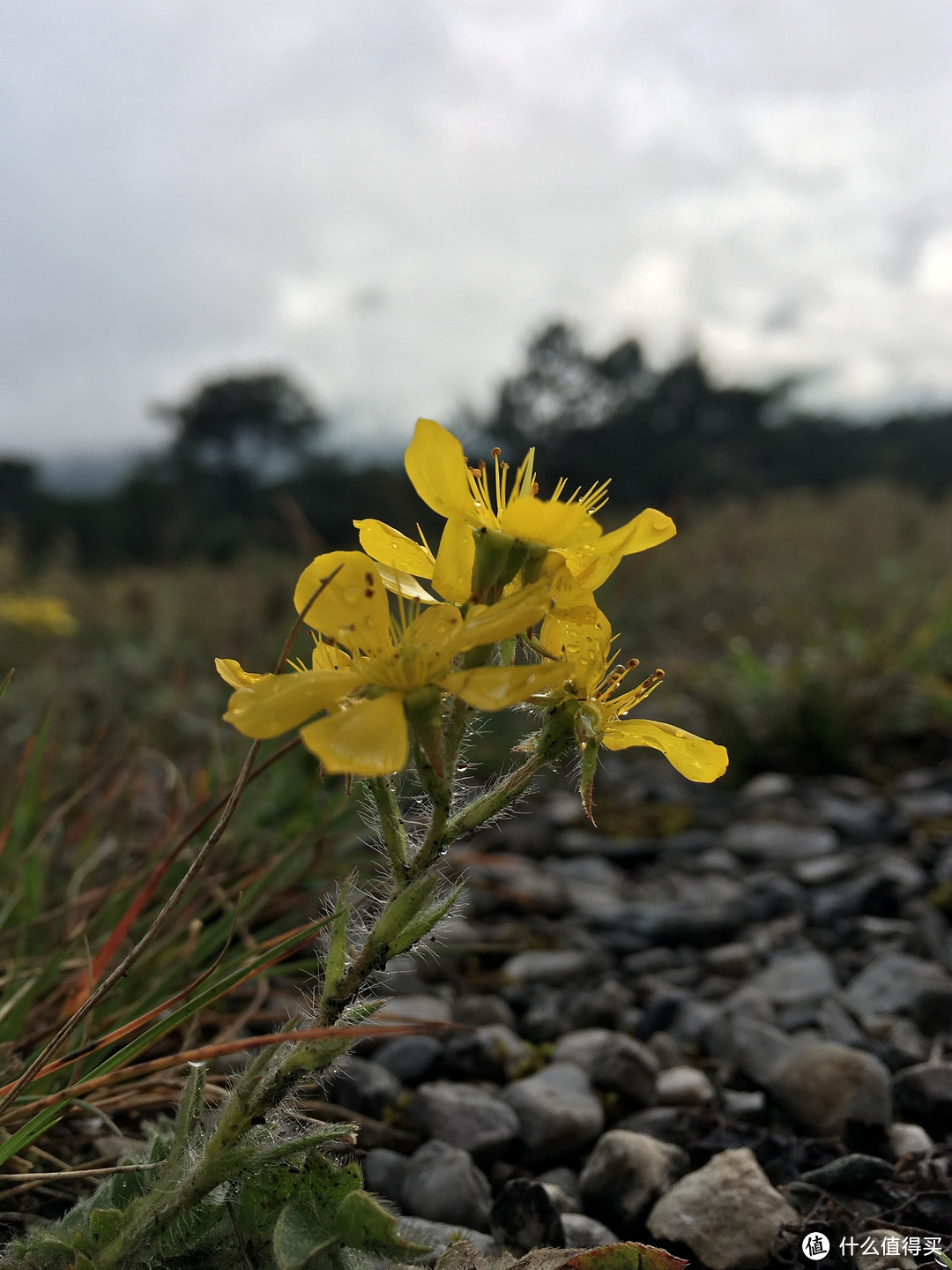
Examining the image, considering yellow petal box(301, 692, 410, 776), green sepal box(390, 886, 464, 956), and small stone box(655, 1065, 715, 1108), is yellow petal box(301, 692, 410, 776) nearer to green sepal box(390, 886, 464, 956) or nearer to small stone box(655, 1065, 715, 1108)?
green sepal box(390, 886, 464, 956)

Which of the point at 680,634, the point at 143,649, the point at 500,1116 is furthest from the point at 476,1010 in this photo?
the point at 680,634

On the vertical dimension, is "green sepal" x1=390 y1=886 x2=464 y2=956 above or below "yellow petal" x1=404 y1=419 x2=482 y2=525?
below

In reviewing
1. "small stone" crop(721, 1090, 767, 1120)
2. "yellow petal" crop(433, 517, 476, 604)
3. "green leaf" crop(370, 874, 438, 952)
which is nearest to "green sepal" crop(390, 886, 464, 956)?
"green leaf" crop(370, 874, 438, 952)

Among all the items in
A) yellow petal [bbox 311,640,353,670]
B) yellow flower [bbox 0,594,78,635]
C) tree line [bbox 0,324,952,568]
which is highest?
tree line [bbox 0,324,952,568]

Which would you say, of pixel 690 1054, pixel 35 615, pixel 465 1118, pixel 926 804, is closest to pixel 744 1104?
pixel 690 1054

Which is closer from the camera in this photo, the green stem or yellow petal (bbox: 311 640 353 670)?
the green stem

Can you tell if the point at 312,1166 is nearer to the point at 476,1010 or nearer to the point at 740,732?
the point at 476,1010

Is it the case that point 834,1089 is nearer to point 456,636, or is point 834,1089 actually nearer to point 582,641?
point 582,641
